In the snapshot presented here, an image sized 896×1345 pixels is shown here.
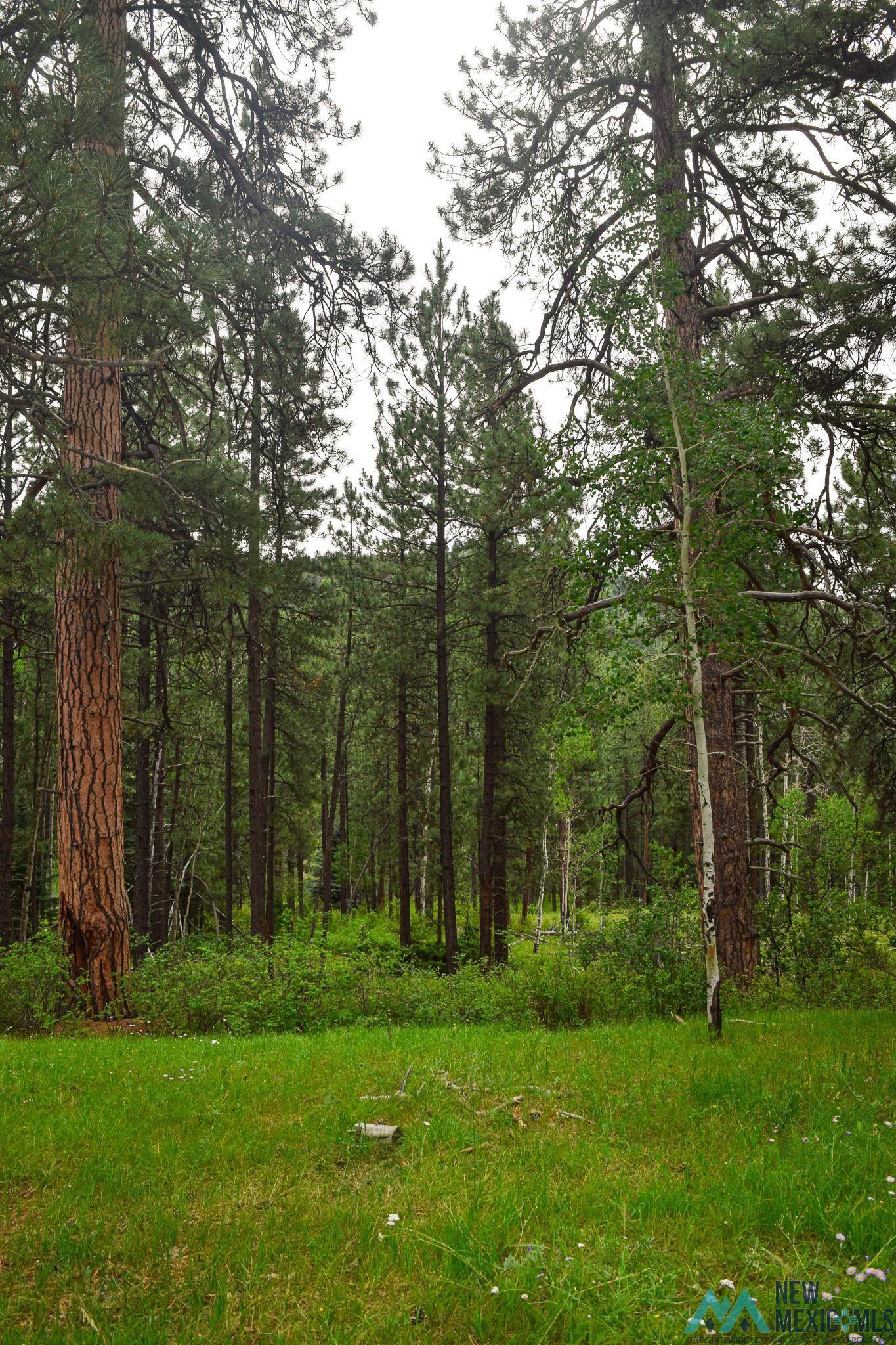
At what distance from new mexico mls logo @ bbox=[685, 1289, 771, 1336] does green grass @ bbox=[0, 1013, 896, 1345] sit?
0.30 feet

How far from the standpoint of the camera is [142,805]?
14625 mm

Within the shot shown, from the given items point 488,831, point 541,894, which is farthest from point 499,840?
point 541,894

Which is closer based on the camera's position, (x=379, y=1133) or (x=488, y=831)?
(x=379, y=1133)

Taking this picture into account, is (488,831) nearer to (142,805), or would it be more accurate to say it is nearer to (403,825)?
(403,825)

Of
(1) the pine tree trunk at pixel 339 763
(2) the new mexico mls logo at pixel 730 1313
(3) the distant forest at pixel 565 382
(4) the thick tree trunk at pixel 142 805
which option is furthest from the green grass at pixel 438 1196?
(1) the pine tree trunk at pixel 339 763

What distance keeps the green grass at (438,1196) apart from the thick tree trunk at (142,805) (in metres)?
9.76

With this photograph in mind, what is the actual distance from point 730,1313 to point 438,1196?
1.39 metres

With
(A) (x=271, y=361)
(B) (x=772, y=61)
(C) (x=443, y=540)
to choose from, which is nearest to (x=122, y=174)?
(A) (x=271, y=361)

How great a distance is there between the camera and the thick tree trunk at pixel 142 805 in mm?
14672

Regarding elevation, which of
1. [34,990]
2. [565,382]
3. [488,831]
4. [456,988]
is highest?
[565,382]

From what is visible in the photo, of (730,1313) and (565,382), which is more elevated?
(565,382)

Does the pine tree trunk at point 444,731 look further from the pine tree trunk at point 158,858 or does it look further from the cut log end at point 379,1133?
the cut log end at point 379,1133

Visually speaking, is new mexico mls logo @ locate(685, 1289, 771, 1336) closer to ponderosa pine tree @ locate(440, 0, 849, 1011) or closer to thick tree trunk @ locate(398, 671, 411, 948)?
ponderosa pine tree @ locate(440, 0, 849, 1011)

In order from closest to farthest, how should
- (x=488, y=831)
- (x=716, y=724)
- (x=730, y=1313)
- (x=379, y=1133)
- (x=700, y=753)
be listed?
(x=730, y=1313)
(x=379, y=1133)
(x=700, y=753)
(x=716, y=724)
(x=488, y=831)
